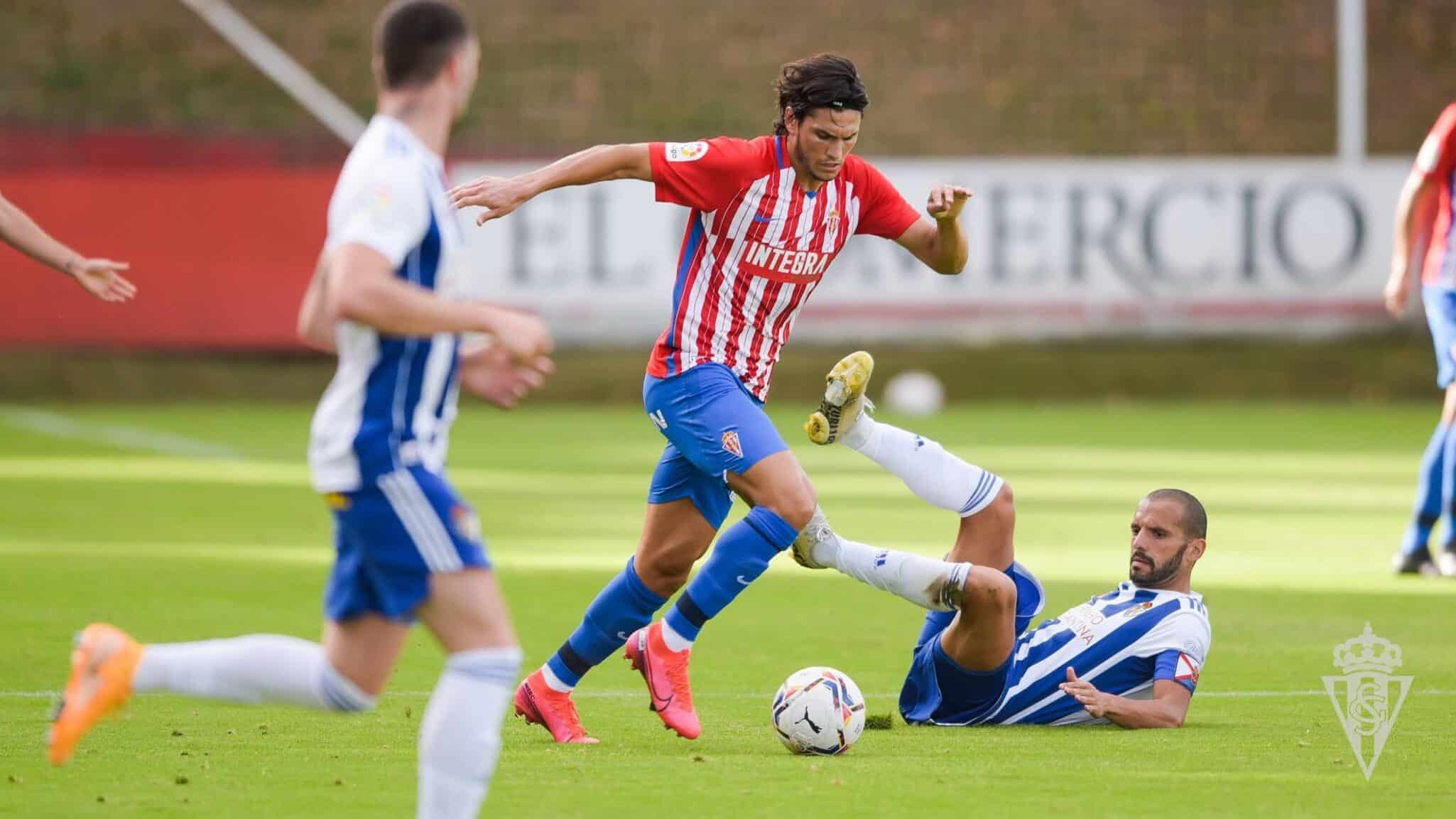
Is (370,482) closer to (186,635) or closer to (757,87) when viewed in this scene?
(186,635)

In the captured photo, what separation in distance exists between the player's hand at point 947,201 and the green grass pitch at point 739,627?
63.6 inches

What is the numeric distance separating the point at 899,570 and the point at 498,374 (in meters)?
1.98

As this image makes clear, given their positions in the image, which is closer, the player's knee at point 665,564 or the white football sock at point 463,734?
the white football sock at point 463,734

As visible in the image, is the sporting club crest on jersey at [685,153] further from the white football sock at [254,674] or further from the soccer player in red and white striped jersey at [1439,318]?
the soccer player in red and white striped jersey at [1439,318]

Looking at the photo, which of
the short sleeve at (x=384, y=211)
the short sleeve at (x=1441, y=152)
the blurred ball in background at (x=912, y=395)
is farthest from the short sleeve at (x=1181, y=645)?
the blurred ball in background at (x=912, y=395)

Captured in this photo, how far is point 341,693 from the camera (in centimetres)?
454

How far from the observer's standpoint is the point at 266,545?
11430 mm

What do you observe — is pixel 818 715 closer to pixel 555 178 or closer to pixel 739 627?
pixel 555 178

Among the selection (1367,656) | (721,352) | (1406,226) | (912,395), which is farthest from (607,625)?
(912,395)

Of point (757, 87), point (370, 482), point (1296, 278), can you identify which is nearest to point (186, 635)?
point (370, 482)

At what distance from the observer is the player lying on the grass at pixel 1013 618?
20.3ft

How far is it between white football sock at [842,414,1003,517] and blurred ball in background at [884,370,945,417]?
1573 centimetres

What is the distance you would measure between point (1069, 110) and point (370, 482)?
78.9 feet

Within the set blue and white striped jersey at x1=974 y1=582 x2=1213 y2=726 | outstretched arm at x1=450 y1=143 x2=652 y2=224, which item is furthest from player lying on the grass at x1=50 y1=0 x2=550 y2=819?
blue and white striped jersey at x1=974 y1=582 x2=1213 y2=726
